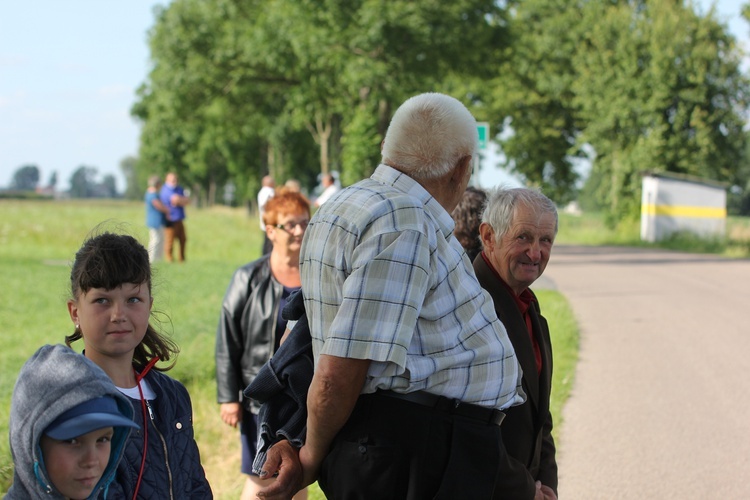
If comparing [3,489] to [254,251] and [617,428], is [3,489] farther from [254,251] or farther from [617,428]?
[254,251]

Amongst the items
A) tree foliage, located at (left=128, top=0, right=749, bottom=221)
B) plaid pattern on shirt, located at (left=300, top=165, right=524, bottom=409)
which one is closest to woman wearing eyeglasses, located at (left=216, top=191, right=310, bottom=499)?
plaid pattern on shirt, located at (left=300, top=165, right=524, bottom=409)

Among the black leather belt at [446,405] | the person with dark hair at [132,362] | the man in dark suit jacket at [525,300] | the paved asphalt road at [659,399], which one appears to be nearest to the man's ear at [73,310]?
the person with dark hair at [132,362]

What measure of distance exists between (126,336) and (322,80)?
29.6 m

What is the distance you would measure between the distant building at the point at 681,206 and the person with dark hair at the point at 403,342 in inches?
1394

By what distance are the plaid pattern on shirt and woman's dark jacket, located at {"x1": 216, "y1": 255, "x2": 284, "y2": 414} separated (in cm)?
199

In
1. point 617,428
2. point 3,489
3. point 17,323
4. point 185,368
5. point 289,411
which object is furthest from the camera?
point 17,323

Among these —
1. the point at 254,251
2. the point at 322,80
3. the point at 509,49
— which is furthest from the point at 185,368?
the point at 509,49

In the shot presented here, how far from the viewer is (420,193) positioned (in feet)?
9.38

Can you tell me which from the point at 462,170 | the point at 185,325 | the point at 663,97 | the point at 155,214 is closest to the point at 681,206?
the point at 663,97

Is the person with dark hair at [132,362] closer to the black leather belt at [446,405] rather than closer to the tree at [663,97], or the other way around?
the black leather belt at [446,405]

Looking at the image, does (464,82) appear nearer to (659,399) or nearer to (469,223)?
(659,399)

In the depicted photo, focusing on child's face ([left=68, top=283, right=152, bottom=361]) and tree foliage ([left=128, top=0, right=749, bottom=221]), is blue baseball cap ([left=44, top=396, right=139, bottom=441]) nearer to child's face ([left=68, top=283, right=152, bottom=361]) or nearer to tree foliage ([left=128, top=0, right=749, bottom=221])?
child's face ([left=68, top=283, right=152, bottom=361])

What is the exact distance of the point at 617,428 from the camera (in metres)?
7.23

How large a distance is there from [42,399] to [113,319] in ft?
2.04
